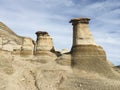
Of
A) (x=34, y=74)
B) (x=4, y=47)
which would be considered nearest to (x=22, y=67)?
(x=34, y=74)

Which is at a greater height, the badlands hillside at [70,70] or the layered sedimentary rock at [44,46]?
the layered sedimentary rock at [44,46]

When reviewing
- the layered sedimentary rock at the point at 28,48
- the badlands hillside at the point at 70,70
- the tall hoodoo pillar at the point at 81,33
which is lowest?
the badlands hillside at the point at 70,70

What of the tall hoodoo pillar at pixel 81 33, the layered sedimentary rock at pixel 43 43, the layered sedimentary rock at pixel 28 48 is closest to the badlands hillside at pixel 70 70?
the tall hoodoo pillar at pixel 81 33

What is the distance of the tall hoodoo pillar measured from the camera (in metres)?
45.4

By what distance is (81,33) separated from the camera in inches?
1800

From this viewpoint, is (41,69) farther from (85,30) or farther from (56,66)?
(85,30)

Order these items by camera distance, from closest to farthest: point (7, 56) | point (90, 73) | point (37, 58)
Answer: point (90, 73)
point (7, 56)
point (37, 58)

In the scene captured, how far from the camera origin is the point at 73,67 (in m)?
44.3

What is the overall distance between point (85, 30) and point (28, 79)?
11.6 meters

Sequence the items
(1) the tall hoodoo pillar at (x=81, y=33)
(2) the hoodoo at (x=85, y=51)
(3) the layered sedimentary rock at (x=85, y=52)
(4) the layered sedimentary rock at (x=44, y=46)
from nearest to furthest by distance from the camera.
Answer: (3) the layered sedimentary rock at (x=85, y=52) → (2) the hoodoo at (x=85, y=51) → (1) the tall hoodoo pillar at (x=81, y=33) → (4) the layered sedimentary rock at (x=44, y=46)

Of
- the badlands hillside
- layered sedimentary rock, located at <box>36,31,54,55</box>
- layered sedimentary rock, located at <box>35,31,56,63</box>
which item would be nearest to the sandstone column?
the badlands hillside

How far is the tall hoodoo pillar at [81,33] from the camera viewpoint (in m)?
45.4

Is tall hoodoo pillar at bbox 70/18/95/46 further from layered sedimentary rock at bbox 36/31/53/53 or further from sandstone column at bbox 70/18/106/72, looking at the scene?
layered sedimentary rock at bbox 36/31/53/53

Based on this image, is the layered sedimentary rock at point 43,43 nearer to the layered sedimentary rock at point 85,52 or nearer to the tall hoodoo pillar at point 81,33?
the layered sedimentary rock at point 85,52
